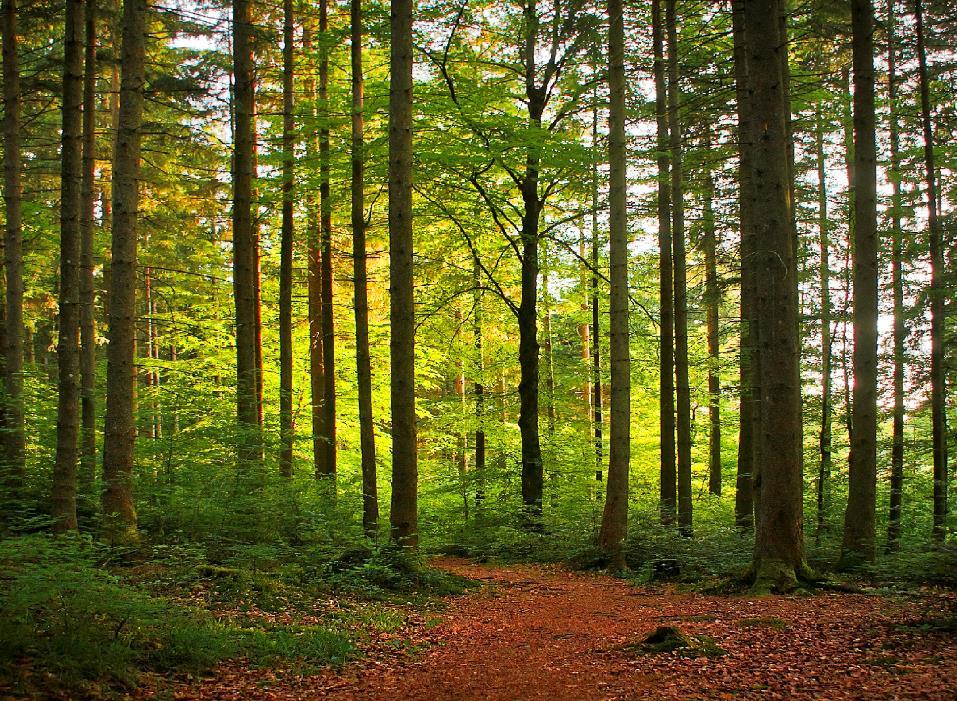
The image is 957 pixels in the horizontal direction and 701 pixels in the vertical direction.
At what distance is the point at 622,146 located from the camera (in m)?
11.8

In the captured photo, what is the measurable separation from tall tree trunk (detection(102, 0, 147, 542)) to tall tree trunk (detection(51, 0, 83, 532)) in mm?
427

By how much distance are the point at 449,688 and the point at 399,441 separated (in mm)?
4383

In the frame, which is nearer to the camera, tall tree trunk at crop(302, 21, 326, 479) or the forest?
the forest

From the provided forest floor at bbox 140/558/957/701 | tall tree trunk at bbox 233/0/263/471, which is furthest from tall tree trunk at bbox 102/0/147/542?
forest floor at bbox 140/558/957/701

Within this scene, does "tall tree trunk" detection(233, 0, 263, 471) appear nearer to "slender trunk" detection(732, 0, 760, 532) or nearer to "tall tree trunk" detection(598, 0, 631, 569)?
"tall tree trunk" detection(598, 0, 631, 569)

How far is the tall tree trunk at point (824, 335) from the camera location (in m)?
16.8

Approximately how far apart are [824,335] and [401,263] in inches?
538

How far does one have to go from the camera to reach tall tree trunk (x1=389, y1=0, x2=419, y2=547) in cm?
970

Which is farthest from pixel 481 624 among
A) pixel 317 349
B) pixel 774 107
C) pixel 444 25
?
pixel 444 25

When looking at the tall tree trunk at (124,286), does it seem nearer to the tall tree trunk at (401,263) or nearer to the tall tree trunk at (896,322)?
the tall tree trunk at (401,263)

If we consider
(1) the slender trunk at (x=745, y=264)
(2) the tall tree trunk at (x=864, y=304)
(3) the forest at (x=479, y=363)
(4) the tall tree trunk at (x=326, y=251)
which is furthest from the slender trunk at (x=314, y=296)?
(2) the tall tree trunk at (x=864, y=304)

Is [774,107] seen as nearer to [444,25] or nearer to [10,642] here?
[444,25]

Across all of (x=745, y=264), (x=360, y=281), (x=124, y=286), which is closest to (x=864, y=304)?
(x=745, y=264)

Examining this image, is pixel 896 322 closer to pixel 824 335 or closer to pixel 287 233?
pixel 824 335
